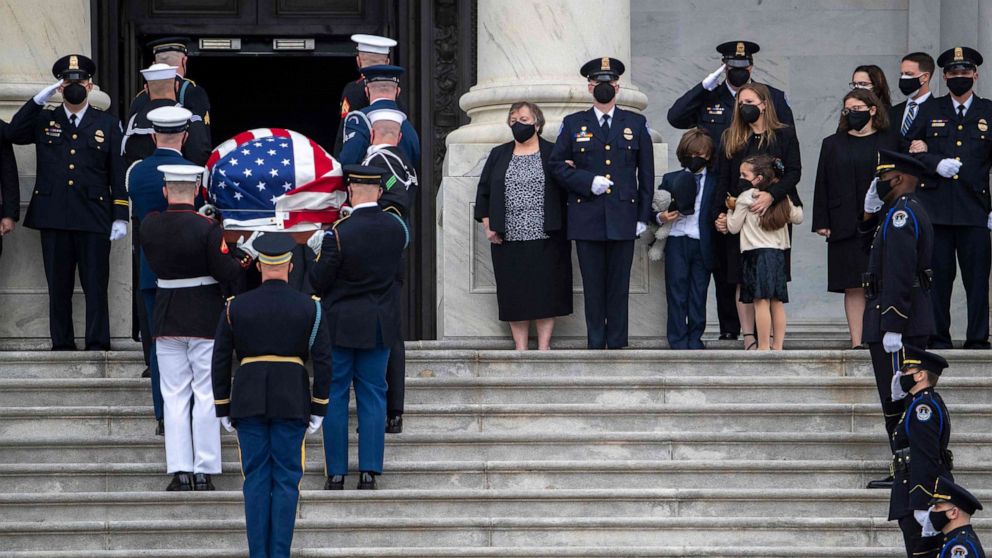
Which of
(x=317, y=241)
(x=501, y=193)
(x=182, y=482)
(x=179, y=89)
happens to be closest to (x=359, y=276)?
(x=317, y=241)

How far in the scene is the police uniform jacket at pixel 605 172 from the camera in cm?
1373

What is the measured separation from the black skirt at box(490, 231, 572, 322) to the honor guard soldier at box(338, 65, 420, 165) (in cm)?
129

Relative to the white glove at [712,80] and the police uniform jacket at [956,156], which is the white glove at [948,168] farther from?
the white glove at [712,80]

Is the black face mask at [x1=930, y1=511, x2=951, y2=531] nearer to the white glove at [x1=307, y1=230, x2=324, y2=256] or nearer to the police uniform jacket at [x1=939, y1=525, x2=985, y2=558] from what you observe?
the police uniform jacket at [x1=939, y1=525, x2=985, y2=558]

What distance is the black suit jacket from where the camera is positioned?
13891 millimetres

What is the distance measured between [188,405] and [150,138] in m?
2.30

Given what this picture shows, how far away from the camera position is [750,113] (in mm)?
13789

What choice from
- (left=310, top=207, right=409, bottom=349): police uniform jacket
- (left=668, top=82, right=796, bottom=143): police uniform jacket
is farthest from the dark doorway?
(left=310, top=207, right=409, bottom=349): police uniform jacket

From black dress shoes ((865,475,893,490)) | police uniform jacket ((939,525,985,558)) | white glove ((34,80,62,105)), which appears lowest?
police uniform jacket ((939,525,985,558))

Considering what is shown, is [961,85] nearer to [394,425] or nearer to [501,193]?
[501,193]

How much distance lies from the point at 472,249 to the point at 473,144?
30.5 inches

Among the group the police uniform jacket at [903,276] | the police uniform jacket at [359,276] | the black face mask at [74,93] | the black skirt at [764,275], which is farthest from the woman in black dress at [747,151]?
the black face mask at [74,93]

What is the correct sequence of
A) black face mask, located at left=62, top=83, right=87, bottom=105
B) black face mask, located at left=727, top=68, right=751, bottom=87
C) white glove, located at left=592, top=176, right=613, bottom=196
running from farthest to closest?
Answer: black face mask, located at left=727, top=68, right=751, bottom=87 → black face mask, located at left=62, top=83, right=87, bottom=105 → white glove, located at left=592, top=176, right=613, bottom=196

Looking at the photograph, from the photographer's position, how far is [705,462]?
12070 millimetres
